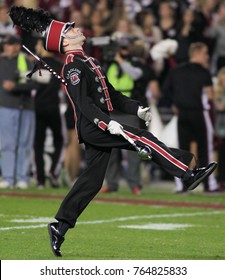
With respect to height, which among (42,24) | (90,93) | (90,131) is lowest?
(90,131)

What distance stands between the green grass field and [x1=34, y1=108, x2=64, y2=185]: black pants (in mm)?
731

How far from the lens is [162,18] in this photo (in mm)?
21656

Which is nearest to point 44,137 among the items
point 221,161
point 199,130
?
point 199,130

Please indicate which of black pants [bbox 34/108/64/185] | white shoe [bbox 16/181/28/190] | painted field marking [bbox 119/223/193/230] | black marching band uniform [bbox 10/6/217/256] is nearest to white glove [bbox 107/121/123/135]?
black marching band uniform [bbox 10/6/217/256]

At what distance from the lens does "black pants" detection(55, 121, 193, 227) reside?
1020cm

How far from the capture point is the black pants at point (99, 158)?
10.2 meters

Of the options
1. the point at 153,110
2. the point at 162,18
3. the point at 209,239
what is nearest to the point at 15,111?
the point at 153,110

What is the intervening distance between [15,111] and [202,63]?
10.3 feet

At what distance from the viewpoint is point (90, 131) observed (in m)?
10.4

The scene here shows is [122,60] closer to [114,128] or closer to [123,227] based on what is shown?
[123,227]

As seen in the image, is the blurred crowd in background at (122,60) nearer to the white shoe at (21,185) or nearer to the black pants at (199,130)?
the white shoe at (21,185)

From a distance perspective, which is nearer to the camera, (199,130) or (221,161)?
(199,130)

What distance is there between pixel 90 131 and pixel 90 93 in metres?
0.36

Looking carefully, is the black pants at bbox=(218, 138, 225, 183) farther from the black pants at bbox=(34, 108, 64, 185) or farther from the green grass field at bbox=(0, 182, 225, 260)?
the black pants at bbox=(34, 108, 64, 185)
